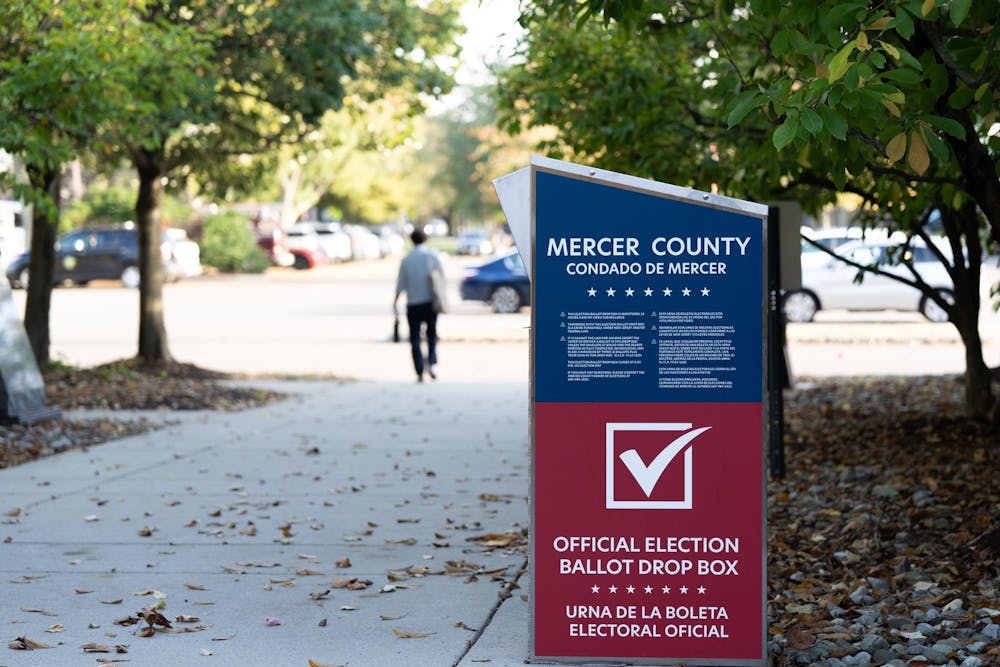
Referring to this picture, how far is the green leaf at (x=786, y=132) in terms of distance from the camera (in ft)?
14.7

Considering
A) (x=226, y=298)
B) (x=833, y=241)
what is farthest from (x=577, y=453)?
(x=226, y=298)

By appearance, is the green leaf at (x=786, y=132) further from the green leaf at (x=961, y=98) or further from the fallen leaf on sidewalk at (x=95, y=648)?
the fallen leaf on sidewalk at (x=95, y=648)

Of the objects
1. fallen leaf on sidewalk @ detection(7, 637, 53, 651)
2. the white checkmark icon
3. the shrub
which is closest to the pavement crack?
the white checkmark icon

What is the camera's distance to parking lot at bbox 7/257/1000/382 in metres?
18.8

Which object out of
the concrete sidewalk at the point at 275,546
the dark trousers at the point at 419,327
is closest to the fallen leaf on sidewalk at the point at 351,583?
the concrete sidewalk at the point at 275,546

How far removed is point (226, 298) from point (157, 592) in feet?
104

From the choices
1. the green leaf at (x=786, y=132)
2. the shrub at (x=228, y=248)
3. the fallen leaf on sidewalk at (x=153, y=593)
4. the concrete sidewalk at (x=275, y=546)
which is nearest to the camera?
the green leaf at (x=786, y=132)

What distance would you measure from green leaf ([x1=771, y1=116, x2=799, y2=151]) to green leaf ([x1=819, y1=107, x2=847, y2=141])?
95 mm

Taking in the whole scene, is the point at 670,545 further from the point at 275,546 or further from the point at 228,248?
the point at 228,248

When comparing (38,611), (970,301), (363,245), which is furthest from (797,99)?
(363,245)

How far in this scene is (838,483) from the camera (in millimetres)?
8594

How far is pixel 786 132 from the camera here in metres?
4.53

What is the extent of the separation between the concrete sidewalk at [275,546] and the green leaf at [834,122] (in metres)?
2.17

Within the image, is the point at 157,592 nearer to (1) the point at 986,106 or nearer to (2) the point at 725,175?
(1) the point at 986,106
